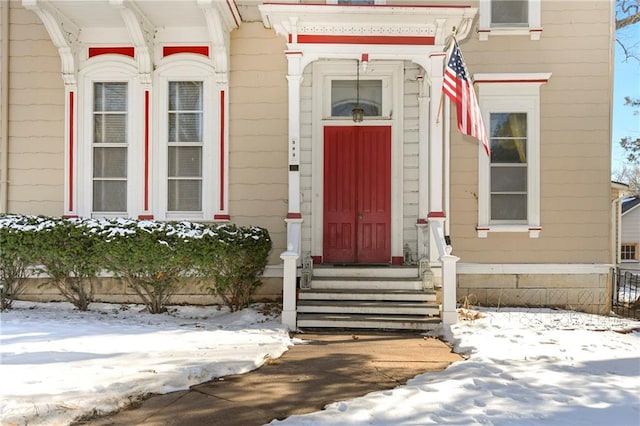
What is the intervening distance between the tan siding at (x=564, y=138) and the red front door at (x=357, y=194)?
47.2 inches

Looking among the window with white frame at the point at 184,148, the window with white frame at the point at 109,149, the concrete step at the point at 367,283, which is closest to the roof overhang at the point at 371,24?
the window with white frame at the point at 184,148

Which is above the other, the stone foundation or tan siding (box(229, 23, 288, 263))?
tan siding (box(229, 23, 288, 263))

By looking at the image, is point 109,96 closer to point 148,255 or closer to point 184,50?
point 184,50

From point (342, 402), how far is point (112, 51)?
22.2 feet

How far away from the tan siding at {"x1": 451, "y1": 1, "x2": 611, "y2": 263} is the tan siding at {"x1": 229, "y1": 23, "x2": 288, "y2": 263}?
9.58 feet

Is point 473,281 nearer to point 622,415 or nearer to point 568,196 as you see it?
point 568,196

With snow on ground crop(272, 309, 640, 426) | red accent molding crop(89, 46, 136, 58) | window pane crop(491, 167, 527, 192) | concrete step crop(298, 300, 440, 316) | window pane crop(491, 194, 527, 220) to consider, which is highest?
red accent molding crop(89, 46, 136, 58)

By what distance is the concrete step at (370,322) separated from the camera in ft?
19.8

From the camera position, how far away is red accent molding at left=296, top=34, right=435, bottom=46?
21.9ft

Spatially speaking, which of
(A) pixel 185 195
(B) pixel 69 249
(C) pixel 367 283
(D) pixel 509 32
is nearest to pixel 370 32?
(D) pixel 509 32

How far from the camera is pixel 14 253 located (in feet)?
21.2

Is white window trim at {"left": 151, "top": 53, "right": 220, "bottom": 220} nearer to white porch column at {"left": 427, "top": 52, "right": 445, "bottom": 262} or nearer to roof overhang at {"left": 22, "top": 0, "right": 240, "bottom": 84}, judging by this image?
roof overhang at {"left": 22, "top": 0, "right": 240, "bottom": 84}

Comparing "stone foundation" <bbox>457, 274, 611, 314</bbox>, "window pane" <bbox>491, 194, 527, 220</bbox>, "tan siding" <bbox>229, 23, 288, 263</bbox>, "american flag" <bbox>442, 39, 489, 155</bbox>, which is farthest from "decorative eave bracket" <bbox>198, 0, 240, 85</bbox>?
"stone foundation" <bbox>457, 274, 611, 314</bbox>

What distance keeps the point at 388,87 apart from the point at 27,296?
6740 mm
